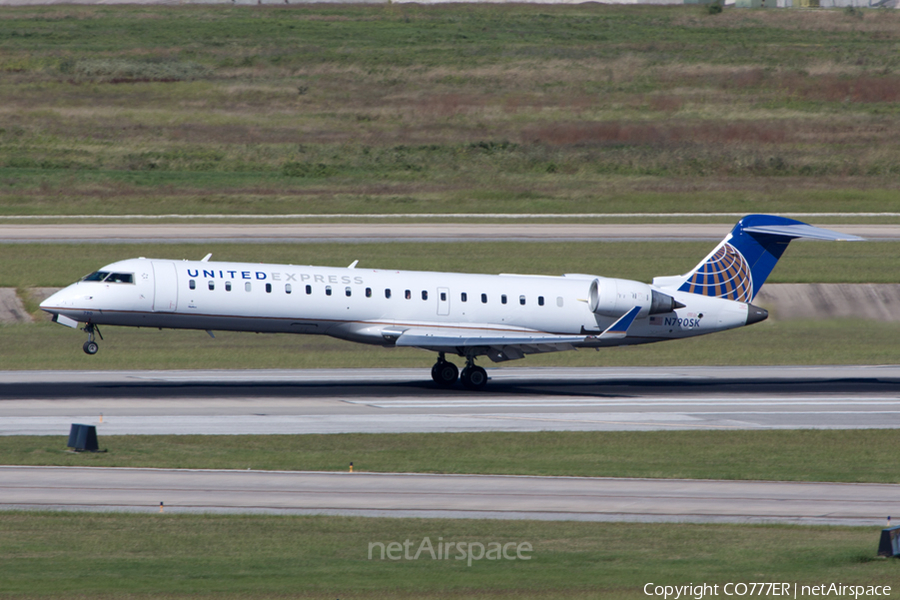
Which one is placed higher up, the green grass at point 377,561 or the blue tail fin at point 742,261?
the blue tail fin at point 742,261

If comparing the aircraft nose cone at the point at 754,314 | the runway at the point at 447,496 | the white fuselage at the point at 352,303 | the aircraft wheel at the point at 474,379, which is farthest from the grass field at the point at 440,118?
the runway at the point at 447,496

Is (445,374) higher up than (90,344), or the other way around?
(90,344)

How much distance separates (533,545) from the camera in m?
18.9

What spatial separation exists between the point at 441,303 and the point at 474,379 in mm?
2835

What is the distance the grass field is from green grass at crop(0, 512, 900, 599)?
53.0 metres

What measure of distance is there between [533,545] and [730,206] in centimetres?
5955

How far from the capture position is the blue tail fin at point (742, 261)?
3925 centimetres

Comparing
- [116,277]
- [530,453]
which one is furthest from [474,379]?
[116,277]

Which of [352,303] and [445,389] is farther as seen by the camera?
[445,389]

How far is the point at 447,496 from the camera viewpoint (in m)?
22.3

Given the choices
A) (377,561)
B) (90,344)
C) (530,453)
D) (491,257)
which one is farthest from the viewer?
(491,257)

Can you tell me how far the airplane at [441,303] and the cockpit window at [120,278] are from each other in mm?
60

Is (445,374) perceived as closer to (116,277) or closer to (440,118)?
(116,277)

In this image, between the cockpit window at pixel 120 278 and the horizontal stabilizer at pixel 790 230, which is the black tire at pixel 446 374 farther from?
the horizontal stabilizer at pixel 790 230
